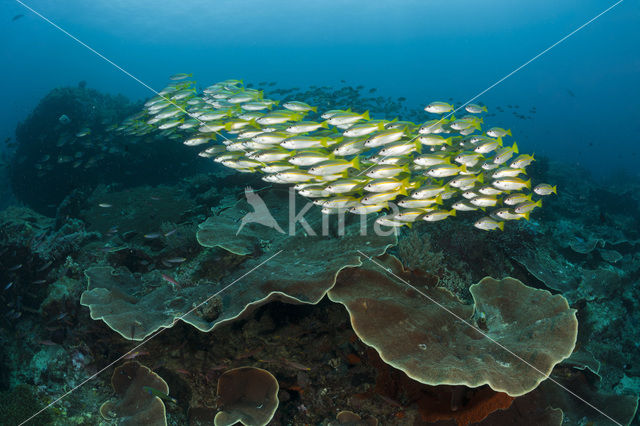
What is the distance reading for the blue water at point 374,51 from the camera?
85.0 m

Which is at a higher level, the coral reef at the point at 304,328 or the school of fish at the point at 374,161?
the school of fish at the point at 374,161

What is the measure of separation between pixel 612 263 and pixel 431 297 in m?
8.96

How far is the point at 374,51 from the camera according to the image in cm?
12712

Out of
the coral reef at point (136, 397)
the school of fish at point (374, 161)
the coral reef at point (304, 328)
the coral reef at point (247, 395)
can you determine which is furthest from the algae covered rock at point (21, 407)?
the school of fish at point (374, 161)

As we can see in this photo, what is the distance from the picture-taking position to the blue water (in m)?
85.0

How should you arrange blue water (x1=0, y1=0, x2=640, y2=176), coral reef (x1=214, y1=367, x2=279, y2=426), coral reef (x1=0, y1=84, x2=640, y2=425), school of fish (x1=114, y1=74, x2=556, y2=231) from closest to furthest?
coral reef (x1=0, y1=84, x2=640, y2=425)
coral reef (x1=214, y1=367, x2=279, y2=426)
school of fish (x1=114, y1=74, x2=556, y2=231)
blue water (x1=0, y1=0, x2=640, y2=176)

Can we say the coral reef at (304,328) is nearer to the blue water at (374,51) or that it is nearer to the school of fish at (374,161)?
the school of fish at (374,161)

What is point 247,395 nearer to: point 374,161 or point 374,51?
point 374,161

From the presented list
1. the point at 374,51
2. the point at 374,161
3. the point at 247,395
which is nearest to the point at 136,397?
the point at 247,395

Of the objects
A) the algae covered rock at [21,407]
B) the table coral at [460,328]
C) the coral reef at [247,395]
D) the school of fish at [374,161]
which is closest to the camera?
the table coral at [460,328]

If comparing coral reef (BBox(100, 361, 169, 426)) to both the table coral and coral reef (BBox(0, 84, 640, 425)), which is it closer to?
coral reef (BBox(0, 84, 640, 425))

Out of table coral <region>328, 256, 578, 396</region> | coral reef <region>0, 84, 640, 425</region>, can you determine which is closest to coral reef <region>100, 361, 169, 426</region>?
coral reef <region>0, 84, 640, 425</region>

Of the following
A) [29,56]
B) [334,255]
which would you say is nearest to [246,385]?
[334,255]

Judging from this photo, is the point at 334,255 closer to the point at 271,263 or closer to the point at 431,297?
the point at 271,263
